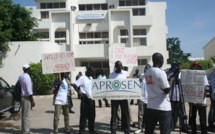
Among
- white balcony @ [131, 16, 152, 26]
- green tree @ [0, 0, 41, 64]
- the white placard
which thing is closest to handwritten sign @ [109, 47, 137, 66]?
green tree @ [0, 0, 41, 64]

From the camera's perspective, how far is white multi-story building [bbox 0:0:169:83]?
83.1 ft

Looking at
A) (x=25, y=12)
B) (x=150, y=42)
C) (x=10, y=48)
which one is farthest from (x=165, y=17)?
(x=10, y=48)

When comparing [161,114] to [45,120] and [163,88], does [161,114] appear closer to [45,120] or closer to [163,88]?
[163,88]

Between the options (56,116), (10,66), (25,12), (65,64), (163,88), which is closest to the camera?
(163,88)

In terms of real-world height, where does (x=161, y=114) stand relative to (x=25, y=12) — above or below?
below

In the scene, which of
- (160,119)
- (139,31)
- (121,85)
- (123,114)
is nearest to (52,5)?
(139,31)

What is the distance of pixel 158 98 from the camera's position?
4277mm

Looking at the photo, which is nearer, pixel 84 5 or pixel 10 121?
pixel 10 121

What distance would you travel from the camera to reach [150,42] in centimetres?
2992

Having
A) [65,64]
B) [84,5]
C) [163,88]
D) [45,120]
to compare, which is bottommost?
[45,120]

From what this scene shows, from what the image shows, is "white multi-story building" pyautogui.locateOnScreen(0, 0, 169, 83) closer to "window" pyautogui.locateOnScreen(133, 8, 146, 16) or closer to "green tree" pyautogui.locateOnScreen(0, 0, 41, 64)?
"window" pyautogui.locateOnScreen(133, 8, 146, 16)

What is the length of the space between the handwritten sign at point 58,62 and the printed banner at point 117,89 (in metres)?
1.08

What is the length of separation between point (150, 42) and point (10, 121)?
2361cm

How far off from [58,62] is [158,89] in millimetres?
3497
